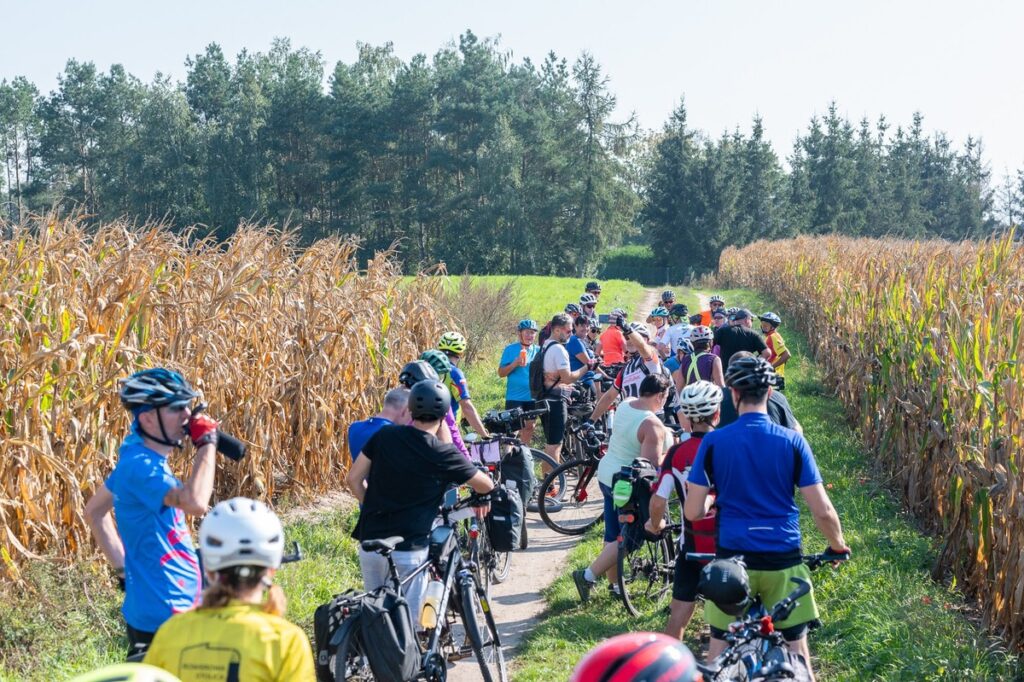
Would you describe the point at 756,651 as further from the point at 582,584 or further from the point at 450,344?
the point at 450,344

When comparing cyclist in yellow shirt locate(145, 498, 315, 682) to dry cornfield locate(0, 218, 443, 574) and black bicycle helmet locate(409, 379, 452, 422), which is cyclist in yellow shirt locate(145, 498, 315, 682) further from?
dry cornfield locate(0, 218, 443, 574)

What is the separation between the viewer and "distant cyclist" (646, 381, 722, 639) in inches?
243

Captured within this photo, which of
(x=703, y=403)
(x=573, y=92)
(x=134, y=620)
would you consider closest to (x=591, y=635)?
(x=703, y=403)

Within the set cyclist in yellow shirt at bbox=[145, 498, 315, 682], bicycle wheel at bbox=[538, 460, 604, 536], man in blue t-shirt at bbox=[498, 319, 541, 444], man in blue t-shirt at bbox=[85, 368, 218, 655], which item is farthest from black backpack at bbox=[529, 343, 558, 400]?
cyclist in yellow shirt at bbox=[145, 498, 315, 682]

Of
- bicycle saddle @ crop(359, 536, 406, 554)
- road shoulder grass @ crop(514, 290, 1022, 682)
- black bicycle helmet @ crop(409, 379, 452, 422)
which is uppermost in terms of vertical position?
black bicycle helmet @ crop(409, 379, 452, 422)

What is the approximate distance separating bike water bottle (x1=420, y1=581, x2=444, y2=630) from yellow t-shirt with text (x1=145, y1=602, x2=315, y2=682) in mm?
2656

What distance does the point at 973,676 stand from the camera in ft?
20.3

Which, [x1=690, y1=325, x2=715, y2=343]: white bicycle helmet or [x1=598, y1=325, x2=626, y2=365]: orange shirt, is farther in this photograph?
[x1=598, y1=325, x2=626, y2=365]: orange shirt

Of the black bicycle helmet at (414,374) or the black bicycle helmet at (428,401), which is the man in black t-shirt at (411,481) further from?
the black bicycle helmet at (414,374)

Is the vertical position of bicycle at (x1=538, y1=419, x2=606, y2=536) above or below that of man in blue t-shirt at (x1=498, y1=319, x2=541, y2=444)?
below

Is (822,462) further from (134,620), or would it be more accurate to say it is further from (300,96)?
(300,96)

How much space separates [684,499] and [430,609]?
1.78m

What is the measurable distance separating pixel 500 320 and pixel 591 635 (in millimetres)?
16391

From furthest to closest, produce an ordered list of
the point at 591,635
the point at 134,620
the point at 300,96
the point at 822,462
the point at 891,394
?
the point at 300,96 → the point at 822,462 → the point at 891,394 → the point at 591,635 → the point at 134,620
